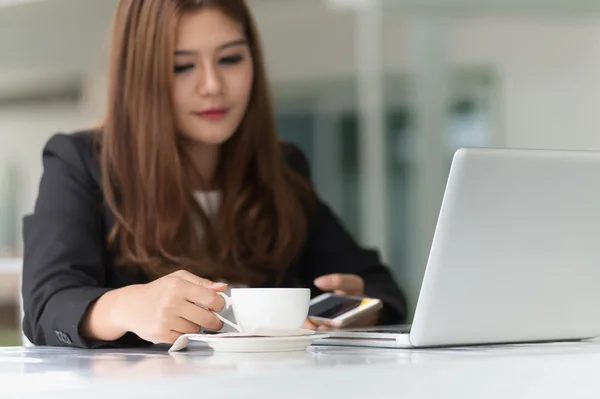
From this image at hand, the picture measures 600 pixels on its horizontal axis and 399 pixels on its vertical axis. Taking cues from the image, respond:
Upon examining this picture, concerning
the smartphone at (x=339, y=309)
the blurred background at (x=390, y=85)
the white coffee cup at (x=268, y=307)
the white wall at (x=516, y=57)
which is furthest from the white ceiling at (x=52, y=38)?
the white coffee cup at (x=268, y=307)

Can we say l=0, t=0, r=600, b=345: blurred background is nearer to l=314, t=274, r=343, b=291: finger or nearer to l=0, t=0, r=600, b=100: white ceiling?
l=0, t=0, r=600, b=100: white ceiling

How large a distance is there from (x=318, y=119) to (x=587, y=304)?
20.7ft

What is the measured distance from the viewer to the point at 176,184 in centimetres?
181

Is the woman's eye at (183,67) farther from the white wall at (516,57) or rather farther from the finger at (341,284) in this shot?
the white wall at (516,57)

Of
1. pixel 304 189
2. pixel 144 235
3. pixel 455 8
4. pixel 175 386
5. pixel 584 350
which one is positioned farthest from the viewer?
pixel 455 8

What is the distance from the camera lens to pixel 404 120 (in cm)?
647

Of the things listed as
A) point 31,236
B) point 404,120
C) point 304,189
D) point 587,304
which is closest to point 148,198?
point 31,236

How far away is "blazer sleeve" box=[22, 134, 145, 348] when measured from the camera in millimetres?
1367

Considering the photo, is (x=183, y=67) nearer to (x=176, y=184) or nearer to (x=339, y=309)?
(x=176, y=184)

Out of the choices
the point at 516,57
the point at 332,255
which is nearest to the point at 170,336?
the point at 332,255

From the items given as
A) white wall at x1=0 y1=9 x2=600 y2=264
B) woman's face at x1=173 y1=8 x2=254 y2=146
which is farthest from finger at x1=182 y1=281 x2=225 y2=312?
white wall at x1=0 y1=9 x2=600 y2=264

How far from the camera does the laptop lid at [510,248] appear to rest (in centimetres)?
94

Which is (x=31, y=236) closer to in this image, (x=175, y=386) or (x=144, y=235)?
(x=144, y=235)

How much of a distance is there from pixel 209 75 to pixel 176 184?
0.23m
